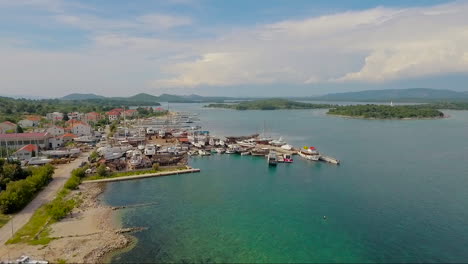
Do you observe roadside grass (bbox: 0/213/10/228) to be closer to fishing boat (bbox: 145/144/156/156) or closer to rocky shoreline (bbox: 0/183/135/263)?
rocky shoreline (bbox: 0/183/135/263)

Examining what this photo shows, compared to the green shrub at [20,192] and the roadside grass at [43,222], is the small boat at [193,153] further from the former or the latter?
the roadside grass at [43,222]

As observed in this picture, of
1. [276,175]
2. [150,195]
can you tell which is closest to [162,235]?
[150,195]

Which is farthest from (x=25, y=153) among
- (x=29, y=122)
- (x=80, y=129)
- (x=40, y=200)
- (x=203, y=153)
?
(x=29, y=122)

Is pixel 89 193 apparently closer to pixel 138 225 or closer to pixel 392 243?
pixel 138 225

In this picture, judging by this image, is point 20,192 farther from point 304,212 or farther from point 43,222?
point 304,212

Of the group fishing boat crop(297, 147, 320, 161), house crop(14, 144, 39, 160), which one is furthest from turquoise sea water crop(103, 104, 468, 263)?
house crop(14, 144, 39, 160)

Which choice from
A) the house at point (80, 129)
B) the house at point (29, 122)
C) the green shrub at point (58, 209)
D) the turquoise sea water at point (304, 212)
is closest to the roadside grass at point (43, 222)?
the green shrub at point (58, 209)

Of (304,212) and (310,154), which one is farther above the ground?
(310,154)
